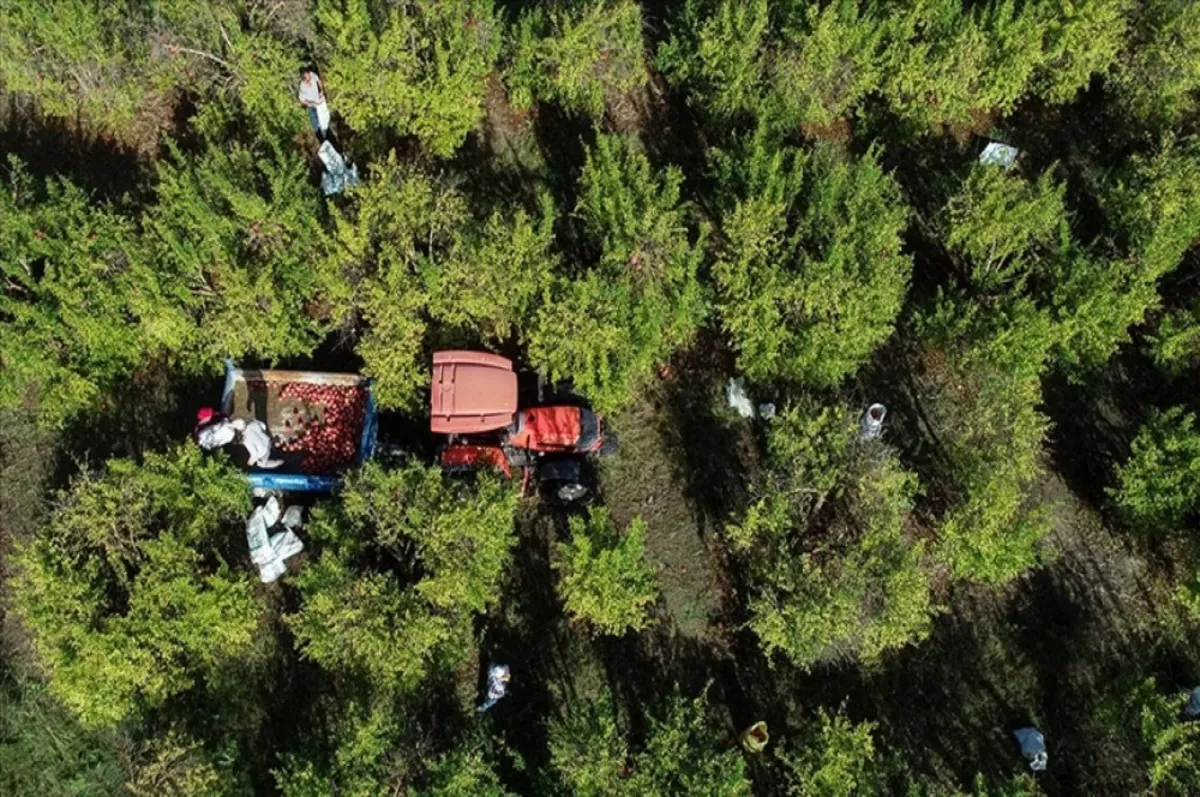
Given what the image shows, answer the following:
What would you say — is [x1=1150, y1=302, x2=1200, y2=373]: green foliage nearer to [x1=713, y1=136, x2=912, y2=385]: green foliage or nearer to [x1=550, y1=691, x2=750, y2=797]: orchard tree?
[x1=713, y1=136, x2=912, y2=385]: green foliage

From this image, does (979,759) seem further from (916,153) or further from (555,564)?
(916,153)

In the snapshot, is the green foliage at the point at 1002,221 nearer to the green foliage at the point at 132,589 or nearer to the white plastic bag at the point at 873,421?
the white plastic bag at the point at 873,421

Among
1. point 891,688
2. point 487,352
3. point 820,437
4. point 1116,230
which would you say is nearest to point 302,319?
point 487,352

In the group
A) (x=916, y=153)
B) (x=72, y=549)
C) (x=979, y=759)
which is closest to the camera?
(x=72, y=549)

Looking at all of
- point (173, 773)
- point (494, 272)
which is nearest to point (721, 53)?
point (494, 272)

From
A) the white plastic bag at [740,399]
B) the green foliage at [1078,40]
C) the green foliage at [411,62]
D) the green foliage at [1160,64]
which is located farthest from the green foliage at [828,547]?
the green foliage at [1160,64]
